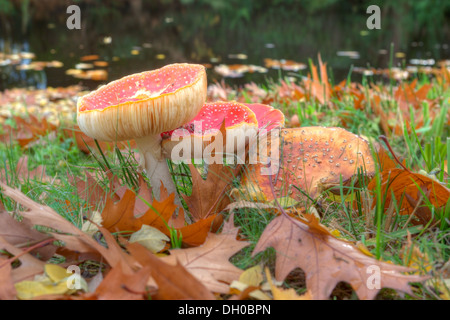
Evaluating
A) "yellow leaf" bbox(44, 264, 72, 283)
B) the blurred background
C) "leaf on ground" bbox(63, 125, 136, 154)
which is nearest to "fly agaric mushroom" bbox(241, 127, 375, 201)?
"yellow leaf" bbox(44, 264, 72, 283)

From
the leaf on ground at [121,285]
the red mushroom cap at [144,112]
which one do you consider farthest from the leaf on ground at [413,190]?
the leaf on ground at [121,285]

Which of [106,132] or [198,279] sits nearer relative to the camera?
[198,279]

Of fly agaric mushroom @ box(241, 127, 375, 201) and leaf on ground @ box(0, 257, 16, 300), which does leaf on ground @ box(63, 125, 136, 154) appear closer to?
fly agaric mushroom @ box(241, 127, 375, 201)
